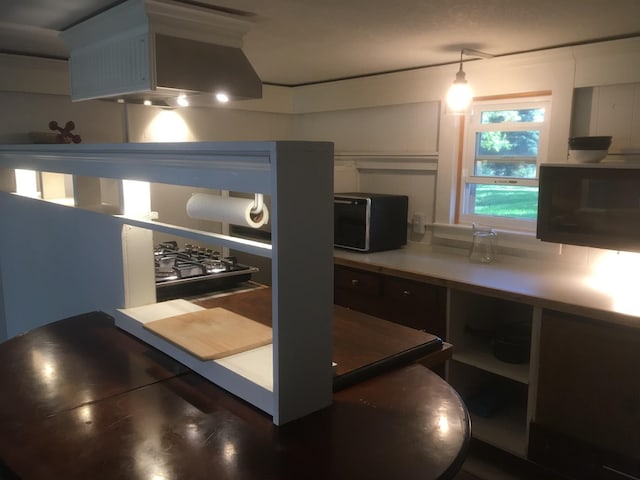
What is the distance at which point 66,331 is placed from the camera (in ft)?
6.56

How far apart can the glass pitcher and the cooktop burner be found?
1.36m

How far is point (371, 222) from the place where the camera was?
3.34 metres

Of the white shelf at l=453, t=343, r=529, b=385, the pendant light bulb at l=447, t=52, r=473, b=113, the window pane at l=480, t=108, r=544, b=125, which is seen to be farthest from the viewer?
the window pane at l=480, t=108, r=544, b=125

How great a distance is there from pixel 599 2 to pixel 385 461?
1772 mm

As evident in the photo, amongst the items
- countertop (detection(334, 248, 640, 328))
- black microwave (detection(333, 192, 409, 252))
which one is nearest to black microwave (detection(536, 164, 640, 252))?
countertop (detection(334, 248, 640, 328))

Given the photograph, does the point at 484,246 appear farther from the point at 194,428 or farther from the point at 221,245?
the point at 194,428

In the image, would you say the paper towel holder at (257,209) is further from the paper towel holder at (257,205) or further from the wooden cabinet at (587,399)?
the wooden cabinet at (587,399)

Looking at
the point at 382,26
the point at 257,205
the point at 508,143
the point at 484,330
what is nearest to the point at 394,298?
the point at 484,330

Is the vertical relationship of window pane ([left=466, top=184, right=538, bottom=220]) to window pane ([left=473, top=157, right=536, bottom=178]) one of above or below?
below

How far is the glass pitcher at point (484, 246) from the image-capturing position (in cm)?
312

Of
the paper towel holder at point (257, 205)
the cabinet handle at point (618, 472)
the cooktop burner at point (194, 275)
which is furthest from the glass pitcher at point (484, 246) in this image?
the paper towel holder at point (257, 205)

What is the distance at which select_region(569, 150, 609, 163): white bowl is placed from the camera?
2.48 meters

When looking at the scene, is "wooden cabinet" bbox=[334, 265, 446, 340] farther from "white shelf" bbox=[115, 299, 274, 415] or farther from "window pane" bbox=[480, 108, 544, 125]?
"white shelf" bbox=[115, 299, 274, 415]

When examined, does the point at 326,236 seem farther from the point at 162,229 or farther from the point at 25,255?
the point at 25,255
